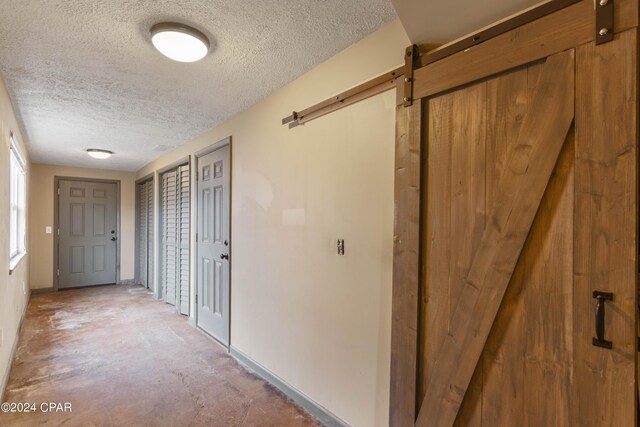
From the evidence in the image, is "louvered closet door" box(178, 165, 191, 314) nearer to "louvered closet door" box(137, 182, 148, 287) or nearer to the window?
the window

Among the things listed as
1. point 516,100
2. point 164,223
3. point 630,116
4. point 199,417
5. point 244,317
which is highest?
point 516,100

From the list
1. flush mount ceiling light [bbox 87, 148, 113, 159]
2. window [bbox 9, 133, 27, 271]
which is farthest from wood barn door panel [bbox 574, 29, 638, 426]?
flush mount ceiling light [bbox 87, 148, 113, 159]

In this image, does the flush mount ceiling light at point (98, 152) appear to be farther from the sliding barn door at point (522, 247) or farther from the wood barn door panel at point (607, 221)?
the wood barn door panel at point (607, 221)

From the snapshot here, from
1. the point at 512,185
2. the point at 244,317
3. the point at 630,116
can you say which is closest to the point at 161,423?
the point at 244,317

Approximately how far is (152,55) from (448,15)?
175 cm

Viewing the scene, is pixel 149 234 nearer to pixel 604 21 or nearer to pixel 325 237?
pixel 325 237

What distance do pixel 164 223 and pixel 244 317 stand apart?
282cm

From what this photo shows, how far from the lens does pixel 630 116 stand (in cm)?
93

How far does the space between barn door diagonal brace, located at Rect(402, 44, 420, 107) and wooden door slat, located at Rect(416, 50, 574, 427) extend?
53 cm

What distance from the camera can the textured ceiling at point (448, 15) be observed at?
121 centimetres

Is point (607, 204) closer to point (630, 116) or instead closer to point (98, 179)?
point (630, 116)

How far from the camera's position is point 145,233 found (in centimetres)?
597

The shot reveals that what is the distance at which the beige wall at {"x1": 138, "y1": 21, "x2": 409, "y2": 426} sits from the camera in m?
1.73

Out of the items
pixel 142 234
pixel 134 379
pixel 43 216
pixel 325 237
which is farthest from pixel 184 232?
pixel 43 216
